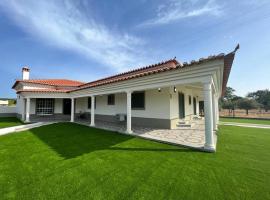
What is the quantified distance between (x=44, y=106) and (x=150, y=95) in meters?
13.7

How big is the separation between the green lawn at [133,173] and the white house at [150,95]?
4.77ft

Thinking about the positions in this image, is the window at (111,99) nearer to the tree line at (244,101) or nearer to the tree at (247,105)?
the tree line at (244,101)

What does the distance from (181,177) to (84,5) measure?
10.1 metres

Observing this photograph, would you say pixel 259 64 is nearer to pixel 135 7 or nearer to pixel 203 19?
pixel 203 19

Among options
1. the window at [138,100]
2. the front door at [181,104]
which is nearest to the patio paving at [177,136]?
the window at [138,100]

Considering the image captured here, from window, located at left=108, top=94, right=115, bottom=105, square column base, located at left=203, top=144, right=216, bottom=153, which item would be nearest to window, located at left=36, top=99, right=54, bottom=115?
window, located at left=108, top=94, right=115, bottom=105

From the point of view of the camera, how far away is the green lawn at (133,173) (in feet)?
9.59

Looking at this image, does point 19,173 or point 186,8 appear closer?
point 19,173

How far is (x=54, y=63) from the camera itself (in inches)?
731

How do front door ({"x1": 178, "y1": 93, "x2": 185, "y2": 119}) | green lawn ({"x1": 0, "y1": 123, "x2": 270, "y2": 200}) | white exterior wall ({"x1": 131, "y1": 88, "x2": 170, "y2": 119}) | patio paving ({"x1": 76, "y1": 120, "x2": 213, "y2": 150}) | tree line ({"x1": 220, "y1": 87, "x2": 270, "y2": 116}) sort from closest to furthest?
1. green lawn ({"x1": 0, "y1": 123, "x2": 270, "y2": 200})
2. patio paving ({"x1": 76, "y1": 120, "x2": 213, "y2": 150})
3. white exterior wall ({"x1": 131, "y1": 88, "x2": 170, "y2": 119})
4. front door ({"x1": 178, "y1": 93, "x2": 185, "y2": 119})
5. tree line ({"x1": 220, "y1": 87, "x2": 270, "y2": 116})

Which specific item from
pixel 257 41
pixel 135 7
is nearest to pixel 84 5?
pixel 135 7

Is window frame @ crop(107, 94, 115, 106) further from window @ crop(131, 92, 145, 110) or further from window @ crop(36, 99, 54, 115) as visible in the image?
window @ crop(36, 99, 54, 115)

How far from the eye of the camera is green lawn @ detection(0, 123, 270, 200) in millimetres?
2922

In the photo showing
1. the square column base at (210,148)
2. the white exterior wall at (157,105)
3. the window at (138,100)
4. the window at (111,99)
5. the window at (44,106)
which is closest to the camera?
the square column base at (210,148)
